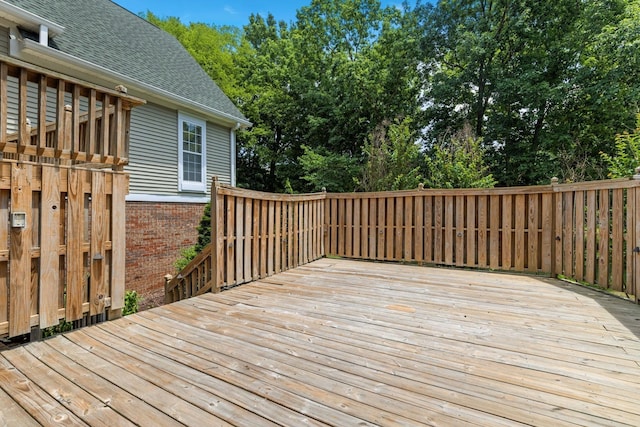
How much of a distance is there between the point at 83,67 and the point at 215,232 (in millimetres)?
4999

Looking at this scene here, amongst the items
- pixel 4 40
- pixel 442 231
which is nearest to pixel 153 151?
pixel 4 40

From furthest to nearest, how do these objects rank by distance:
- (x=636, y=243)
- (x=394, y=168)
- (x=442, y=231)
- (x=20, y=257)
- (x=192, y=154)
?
(x=394, y=168), (x=192, y=154), (x=442, y=231), (x=636, y=243), (x=20, y=257)

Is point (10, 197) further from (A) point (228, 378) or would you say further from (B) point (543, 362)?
(B) point (543, 362)

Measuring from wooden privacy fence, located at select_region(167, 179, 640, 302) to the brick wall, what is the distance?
198 cm

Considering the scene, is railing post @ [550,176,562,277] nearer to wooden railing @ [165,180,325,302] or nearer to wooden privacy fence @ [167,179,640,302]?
wooden privacy fence @ [167,179,640,302]

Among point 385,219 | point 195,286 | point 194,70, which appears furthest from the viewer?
point 194,70

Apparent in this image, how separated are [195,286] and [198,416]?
3.58 m

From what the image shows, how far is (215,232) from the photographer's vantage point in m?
3.80

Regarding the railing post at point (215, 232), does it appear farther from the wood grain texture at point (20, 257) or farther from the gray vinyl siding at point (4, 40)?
the gray vinyl siding at point (4, 40)

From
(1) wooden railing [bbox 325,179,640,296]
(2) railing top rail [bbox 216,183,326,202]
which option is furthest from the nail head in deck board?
(1) wooden railing [bbox 325,179,640,296]

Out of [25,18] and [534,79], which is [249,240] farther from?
[534,79]

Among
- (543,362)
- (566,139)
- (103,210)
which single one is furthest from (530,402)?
(566,139)

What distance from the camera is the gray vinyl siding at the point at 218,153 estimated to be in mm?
9344

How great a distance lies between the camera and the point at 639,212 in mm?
3365
